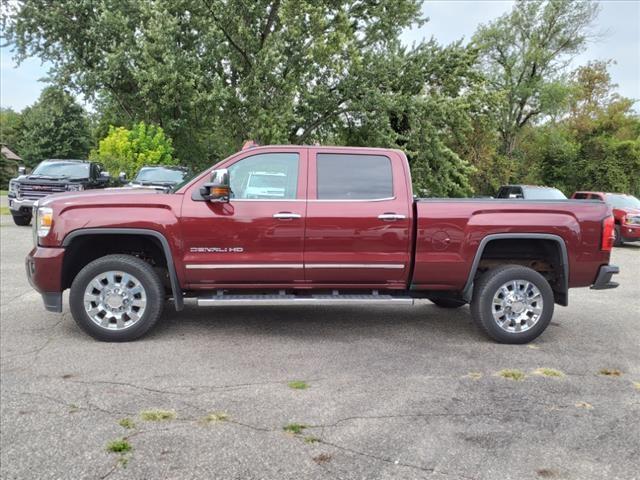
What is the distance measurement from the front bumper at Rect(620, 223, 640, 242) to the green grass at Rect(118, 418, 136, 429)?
52.2 feet

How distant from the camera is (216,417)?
140 inches

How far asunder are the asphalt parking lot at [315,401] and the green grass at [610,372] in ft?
0.11

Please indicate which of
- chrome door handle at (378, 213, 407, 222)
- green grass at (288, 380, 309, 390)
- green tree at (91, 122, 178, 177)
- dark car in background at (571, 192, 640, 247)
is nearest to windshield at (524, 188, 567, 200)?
dark car in background at (571, 192, 640, 247)

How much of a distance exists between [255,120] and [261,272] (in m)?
17.3

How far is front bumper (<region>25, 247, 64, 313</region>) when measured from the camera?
504cm

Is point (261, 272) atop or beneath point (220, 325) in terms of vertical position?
atop

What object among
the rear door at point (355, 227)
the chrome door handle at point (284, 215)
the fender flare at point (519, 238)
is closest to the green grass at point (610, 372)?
the fender flare at point (519, 238)

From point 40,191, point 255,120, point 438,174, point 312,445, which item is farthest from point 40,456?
point 438,174

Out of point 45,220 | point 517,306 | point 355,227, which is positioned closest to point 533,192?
point 517,306

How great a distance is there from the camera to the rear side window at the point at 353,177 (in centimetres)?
538

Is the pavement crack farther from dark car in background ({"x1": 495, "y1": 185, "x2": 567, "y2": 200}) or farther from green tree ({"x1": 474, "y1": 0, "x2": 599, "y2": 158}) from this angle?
green tree ({"x1": 474, "y1": 0, "x2": 599, "y2": 158})

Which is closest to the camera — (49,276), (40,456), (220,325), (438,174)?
(40,456)

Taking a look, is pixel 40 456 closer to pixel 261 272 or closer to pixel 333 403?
pixel 333 403

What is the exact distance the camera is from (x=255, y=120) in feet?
71.1
